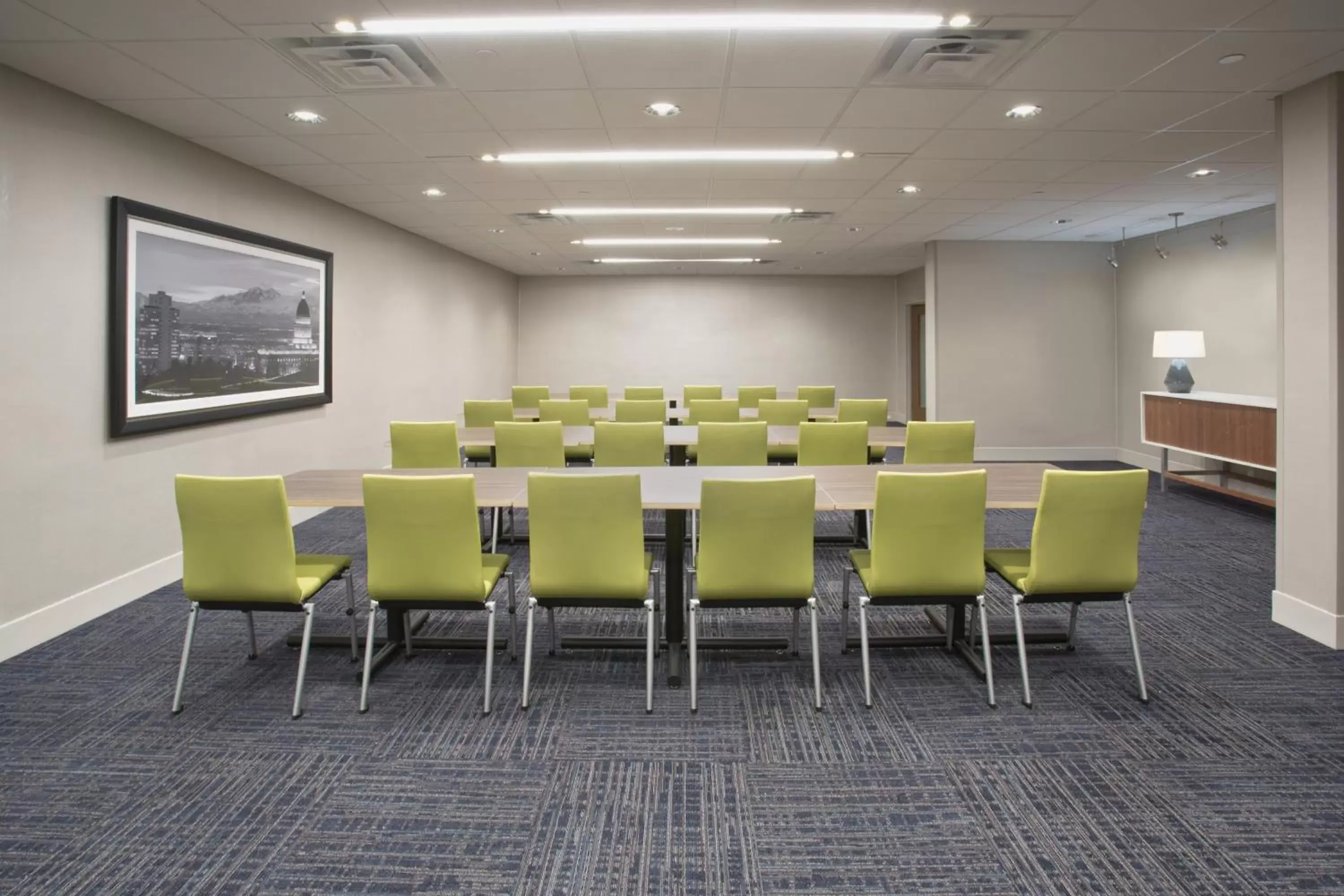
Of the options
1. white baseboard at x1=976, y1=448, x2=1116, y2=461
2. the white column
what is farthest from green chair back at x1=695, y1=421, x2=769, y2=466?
white baseboard at x1=976, y1=448, x2=1116, y2=461

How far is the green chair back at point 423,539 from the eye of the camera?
2869 millimetres

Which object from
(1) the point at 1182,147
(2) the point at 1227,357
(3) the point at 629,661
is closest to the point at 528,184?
(3) the point at 629,661

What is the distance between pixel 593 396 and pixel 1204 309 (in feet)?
21.0

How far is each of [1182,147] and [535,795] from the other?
5464mm

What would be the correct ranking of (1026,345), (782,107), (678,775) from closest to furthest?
(678,775)
(782,107)
(1026,345)

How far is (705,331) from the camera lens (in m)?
13.8

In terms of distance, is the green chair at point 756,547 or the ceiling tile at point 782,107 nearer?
the green chair at point 756,547

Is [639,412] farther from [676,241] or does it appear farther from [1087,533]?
[1087,533]

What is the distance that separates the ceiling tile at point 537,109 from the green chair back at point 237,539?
89.0 inches

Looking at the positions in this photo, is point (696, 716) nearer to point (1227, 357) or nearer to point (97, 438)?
point (97, 438)

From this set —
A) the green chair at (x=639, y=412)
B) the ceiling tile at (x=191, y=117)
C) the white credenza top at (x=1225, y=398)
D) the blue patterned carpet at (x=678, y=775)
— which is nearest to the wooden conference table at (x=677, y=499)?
the blue patterned carpet at (x=678, y=775)

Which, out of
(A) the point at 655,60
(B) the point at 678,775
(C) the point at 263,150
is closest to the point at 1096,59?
(A) the point at 655,60

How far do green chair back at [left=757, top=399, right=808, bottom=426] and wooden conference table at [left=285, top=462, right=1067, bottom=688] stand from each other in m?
2.82

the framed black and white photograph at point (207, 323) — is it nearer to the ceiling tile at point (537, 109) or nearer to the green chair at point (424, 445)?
the green chair at point (424, 445)
